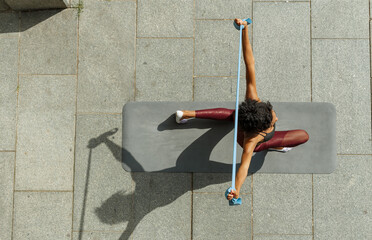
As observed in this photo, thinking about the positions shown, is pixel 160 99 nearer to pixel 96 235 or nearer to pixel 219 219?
pixel 219 219

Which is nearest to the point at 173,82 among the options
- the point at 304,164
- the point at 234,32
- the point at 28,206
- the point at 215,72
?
the point at 215,72

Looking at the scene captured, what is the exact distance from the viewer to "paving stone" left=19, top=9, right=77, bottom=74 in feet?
12.1

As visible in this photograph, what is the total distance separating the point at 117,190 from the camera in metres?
3.60

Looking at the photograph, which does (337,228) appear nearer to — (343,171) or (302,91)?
(343,171)

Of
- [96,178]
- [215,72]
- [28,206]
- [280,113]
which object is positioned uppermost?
[215,72]

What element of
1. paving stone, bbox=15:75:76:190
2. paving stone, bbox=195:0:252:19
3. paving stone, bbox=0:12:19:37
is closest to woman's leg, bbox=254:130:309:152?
paving stone, bbox=195:0:252:19

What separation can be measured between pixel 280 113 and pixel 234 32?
3.88ft

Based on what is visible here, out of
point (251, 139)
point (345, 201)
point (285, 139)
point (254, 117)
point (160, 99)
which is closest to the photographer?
point (254, 117)

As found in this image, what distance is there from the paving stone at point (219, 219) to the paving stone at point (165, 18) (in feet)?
7.01

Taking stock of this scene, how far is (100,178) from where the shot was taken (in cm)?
362

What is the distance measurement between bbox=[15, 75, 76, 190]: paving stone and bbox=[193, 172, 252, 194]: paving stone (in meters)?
1.59

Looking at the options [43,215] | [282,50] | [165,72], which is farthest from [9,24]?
Result: [282,50]

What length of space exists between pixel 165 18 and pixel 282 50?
156 centimetres

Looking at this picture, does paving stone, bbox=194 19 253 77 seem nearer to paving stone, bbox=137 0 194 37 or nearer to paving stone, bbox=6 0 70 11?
paving stone, bbox=137 0 194 37
